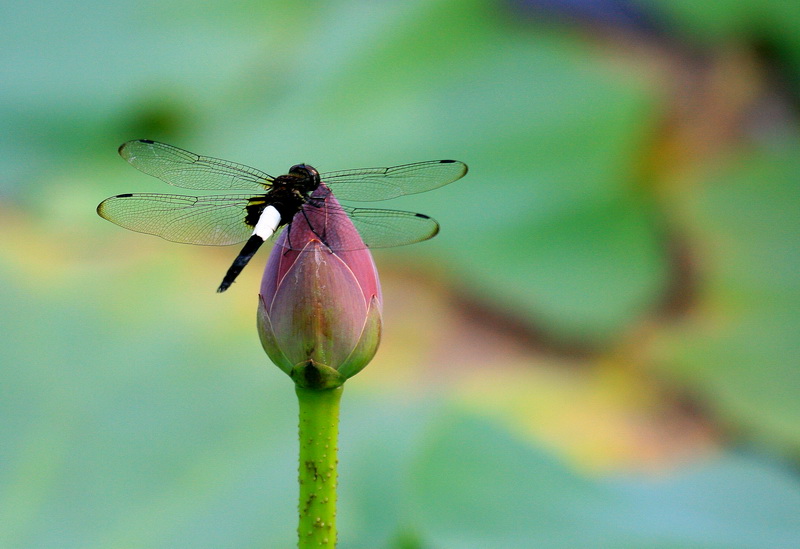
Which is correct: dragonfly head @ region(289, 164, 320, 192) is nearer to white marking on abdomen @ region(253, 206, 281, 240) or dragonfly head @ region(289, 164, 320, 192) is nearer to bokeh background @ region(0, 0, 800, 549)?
white marking on abdomen @ region(253, 206, 281, 240)

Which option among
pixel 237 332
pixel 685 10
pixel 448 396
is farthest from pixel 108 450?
pixel 685 10

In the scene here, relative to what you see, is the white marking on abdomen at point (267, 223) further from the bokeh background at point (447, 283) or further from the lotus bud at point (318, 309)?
the bokeh background at point (447, 283)

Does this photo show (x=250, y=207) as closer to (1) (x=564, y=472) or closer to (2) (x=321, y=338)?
(2) (x=321, y=338)

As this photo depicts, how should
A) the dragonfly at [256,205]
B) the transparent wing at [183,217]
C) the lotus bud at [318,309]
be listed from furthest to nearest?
the transparent wing at [183,217] → the dragonfly at [256,205] → the lotus bud at [318,309]

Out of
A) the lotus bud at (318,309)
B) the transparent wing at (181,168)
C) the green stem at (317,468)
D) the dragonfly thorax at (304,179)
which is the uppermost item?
the transparent wing at (181,168)

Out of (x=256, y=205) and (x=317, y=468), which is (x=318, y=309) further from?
(x=256, y=205)

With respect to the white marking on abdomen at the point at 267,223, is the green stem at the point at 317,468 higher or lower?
lower

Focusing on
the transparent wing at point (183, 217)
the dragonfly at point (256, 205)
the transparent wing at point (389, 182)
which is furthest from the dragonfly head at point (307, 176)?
the transparent wing at point (389, 182)

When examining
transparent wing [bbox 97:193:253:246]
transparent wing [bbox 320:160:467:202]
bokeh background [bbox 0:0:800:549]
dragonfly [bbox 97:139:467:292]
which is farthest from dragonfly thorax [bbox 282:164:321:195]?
bokeh background [bbox 0:0:800:549]
